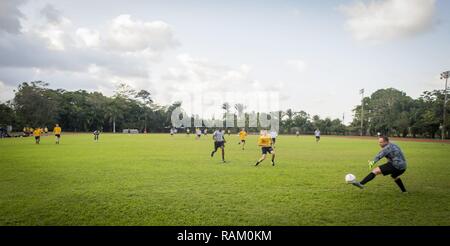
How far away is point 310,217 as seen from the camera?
647cm

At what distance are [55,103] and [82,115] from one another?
29.5 feet

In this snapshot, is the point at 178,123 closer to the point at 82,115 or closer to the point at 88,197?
the point at 82,115

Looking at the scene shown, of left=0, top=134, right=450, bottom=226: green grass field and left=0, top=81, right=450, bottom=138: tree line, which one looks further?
left=0, top=81, right=450, bottom=138: tree line

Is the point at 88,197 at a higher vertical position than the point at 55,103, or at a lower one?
lower

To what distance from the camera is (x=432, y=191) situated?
9344mm

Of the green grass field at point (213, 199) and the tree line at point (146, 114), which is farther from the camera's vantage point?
the tree line at point (146, 114)

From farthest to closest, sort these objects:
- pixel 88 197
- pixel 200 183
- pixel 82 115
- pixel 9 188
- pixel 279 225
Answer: pixel 82 115, pixel 200 183, pixel 9 188, pixel 88 197, pixel 279 225

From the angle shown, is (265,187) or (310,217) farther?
(265,187)

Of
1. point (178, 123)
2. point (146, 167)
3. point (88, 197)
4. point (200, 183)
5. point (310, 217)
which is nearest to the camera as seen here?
point (310, 217)

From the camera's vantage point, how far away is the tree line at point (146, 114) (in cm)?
7212

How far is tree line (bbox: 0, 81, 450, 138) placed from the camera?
72.1 m

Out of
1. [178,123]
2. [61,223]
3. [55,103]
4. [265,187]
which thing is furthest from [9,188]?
[178,123]

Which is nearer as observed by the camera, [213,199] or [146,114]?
[213,199]

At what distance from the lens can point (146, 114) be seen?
10825 cm
